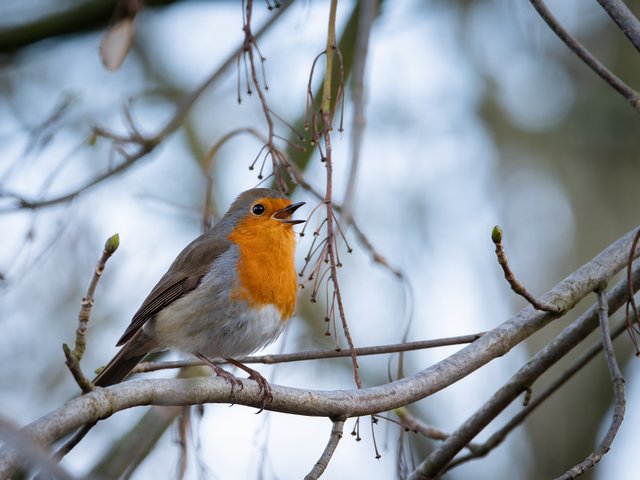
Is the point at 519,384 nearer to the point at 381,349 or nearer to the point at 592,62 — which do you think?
the point at 381,349

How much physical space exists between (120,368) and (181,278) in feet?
1.83

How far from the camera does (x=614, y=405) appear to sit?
2.77 m

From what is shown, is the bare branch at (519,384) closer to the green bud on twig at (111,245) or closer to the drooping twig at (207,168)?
the drooping twig at (207,168)

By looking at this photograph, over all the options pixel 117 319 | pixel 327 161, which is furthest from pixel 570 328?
pixel 117 319

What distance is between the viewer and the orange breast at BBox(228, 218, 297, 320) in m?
4.14

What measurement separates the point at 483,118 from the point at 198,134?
3588 millimetres

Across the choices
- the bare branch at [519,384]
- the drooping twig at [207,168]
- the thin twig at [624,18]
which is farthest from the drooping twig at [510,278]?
the drooping twig at [207,168]

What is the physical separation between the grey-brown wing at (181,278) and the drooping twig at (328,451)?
1.75m

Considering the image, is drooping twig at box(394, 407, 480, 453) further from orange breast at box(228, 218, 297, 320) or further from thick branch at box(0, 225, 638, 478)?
orange breast at box(228, 218, 297, 320)

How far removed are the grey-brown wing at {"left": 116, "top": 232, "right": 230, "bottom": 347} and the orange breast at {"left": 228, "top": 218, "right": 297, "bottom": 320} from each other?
0.15 m

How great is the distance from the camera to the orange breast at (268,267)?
414 cm

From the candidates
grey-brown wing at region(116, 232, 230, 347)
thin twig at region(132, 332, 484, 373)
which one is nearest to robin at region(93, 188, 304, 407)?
grey-brown wing at region(116, 232, 230, 347)

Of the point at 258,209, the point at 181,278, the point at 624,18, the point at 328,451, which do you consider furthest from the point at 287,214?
the point at 624,18

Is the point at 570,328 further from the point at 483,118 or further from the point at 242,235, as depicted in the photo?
the point at 483,118
